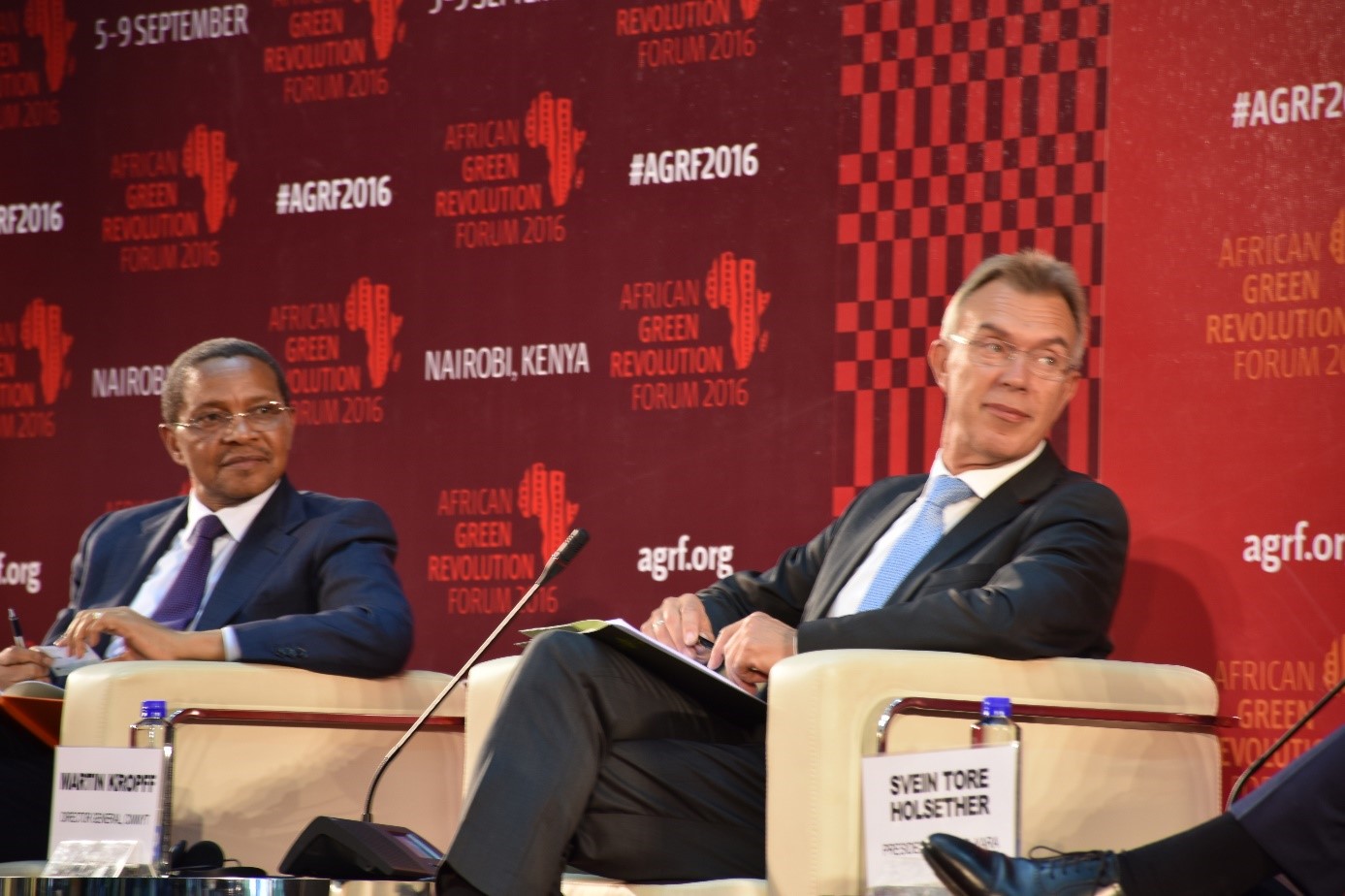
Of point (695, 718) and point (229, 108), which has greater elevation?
point (229, 108)

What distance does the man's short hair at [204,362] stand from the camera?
3.96 m

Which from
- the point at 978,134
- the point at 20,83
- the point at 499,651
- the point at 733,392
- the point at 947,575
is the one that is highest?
the point at 20,83

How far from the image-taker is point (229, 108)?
4.82 meters

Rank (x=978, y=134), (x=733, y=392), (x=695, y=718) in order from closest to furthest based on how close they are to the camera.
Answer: (x=695, y=718) < (x=978, y=134) < (x=733, y=392)

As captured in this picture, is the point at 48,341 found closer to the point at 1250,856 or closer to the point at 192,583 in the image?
the point at 192,583

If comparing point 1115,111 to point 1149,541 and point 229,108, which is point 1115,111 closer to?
point 1149,541

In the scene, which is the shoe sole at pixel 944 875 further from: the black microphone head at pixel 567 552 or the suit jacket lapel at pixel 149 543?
the suit jacket lapel at pixel 149 543

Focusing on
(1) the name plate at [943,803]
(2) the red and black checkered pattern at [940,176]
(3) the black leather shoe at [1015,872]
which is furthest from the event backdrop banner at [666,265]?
(1) the name plate at [943,803]

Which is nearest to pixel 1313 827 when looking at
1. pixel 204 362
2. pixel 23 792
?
pixel 23 792

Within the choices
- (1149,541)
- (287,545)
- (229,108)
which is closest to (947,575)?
(1149,541)

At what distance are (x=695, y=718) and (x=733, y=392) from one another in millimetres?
1355

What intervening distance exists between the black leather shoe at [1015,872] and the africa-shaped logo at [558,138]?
2430mm

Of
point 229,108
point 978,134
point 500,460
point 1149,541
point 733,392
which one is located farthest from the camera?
point 229,108

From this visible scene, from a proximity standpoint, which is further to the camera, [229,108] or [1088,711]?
[229,108]
